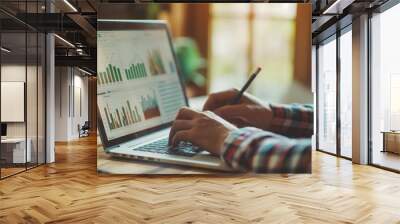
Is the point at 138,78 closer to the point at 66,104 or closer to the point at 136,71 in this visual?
the point at 136,71

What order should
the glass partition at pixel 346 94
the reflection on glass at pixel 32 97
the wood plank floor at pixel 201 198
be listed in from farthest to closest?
the glass partition at pixel 346 94, the reflection on glass at pixel 32 97, the wood plank floor at pixel 201 198

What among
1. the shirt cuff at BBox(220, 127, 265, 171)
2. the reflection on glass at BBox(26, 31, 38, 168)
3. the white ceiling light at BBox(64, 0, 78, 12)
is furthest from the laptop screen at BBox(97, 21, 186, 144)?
the reflection on glass at BBox(26, 31, 38, 168)

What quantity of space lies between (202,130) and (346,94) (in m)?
4.47

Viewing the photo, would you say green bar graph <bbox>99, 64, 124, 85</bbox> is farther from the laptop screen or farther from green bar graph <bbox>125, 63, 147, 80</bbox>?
green bar graph <bbox>125, 63, 147, 80</bbox>

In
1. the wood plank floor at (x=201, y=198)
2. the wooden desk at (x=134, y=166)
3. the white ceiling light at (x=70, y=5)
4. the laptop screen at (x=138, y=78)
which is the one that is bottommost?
the wood plank floor at (x=201, y=198)

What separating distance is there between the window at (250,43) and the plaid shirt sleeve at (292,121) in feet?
1.36

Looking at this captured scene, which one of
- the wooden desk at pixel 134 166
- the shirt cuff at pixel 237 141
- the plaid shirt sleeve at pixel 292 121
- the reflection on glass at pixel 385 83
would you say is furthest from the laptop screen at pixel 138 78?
the reflection on glass at pixel 385 83

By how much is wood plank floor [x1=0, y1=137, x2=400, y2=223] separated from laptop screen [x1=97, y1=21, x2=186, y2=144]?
3.33ft

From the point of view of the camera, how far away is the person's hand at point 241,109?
616 centimetres

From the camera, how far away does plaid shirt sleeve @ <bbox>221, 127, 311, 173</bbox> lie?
6148 millimetres

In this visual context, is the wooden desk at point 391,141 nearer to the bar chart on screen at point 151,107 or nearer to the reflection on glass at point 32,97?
the bar chart on screen at point 151,107

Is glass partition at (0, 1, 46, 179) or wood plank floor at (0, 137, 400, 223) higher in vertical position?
glass partition at (0, 1, 46, 179)

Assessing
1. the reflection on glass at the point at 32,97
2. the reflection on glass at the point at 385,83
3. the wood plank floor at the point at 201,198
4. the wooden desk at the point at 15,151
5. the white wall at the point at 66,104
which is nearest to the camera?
the wood plank floor at the point at 201,198

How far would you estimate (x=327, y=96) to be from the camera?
10453 mm
